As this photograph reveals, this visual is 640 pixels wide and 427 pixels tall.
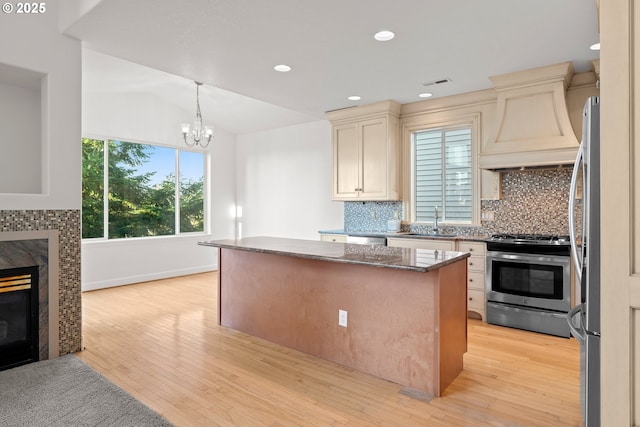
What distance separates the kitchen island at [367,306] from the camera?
2510 millimetres

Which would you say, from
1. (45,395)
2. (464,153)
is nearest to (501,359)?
(464,153)

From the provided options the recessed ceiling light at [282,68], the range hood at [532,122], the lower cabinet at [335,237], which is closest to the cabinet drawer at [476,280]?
the range hood at [532,122]

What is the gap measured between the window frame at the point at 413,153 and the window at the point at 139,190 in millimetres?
4083

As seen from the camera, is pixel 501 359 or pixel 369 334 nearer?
pixel 369 334

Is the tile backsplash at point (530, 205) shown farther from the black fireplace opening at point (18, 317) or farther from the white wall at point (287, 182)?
the black fireplace opening at point (18, 317)

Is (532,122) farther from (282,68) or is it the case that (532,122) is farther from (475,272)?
(282,68)

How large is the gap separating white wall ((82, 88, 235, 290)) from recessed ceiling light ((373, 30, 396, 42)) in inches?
182

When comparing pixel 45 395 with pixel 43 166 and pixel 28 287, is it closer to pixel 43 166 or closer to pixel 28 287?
pixel 28 287

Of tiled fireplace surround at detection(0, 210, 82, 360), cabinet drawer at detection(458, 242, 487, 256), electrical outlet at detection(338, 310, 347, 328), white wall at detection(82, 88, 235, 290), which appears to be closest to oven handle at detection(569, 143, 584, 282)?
electrical outlet at detection(338, 310, 347, 328)

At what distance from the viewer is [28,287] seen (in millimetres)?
2986
